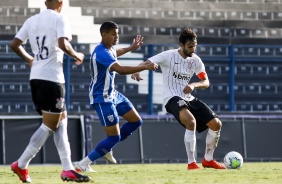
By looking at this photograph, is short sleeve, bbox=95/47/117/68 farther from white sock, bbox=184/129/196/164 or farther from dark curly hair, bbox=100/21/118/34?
white sock, bbox=184/129/196/164

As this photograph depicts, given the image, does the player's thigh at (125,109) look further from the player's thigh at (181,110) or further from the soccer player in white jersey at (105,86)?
the player's thigh at (181,110)

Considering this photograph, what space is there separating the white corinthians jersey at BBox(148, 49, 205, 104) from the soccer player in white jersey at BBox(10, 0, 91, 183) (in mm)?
3770

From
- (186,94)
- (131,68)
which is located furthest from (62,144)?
(186,94)

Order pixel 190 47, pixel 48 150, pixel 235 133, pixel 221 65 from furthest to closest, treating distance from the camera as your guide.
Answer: pixel 221 65
pixel 235 133
pixel 48 150
pixel 190 47

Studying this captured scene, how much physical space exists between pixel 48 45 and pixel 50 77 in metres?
0.32

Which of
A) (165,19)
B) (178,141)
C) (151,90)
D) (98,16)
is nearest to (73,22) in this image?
(98,16)

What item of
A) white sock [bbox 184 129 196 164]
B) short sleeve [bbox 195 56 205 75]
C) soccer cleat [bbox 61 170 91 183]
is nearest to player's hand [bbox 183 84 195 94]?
white sock [bbox 184 129 196 164]

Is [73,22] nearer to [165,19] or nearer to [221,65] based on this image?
[165,19]

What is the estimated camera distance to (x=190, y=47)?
1263 centimetres

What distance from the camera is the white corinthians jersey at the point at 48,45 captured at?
29.6ft

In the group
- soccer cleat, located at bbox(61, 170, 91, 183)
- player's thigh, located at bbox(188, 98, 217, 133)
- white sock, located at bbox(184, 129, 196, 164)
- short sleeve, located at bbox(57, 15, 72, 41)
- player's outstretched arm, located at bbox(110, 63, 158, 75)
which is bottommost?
white sock, located at bbox(184, 129, 196, 164)

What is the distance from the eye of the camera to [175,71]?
12.8 meters

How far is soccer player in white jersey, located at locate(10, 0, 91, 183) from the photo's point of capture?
29.5ft

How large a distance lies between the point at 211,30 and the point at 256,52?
2764mm
